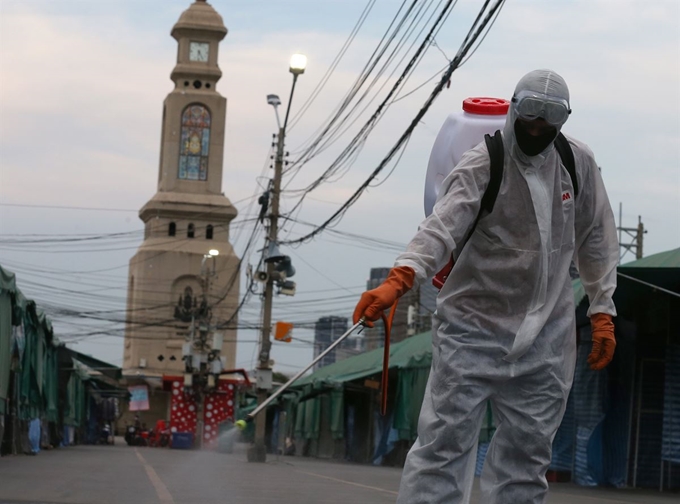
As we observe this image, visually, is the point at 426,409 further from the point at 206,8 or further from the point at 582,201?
the point at 206,8

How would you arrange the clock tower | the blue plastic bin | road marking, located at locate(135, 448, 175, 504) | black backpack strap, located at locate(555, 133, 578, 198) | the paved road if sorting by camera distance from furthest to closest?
the clock tower → the blue plastic bin → the paved road → road marking, located at locate(135, 448, 175, 504) → black backpack strap, located at locate(555, 133, 578, 198)

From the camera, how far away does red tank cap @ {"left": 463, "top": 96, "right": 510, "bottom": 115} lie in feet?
26.2

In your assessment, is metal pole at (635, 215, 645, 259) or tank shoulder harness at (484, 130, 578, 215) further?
metal pole at (635, 215, 645, 259)

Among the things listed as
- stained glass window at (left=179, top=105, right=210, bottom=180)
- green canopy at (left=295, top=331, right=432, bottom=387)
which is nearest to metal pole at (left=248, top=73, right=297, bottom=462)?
green canopy at (left=295, top=331, right=432, bottom=387)

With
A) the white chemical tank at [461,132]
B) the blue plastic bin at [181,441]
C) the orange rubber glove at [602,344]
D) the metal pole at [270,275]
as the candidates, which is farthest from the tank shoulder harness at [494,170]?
the blue plastic bin at [181,441]

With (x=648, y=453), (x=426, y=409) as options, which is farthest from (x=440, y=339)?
Result: (x=648, y=453)

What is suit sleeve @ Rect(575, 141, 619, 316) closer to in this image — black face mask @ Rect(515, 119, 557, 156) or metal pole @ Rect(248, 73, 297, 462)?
black face mask @ Rect(515, 119, 557, 156)

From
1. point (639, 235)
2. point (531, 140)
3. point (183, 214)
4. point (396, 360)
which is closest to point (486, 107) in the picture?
point (531, 140)

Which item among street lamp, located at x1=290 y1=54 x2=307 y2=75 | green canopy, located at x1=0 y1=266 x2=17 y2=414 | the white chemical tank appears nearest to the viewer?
the white chemical tank

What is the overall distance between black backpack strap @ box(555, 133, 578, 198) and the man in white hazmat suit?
0.21ft

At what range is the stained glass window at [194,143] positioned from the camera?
12238cm

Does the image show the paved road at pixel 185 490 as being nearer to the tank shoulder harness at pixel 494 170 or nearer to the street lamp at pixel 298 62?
the tank shoulder harness at pixel 494 170

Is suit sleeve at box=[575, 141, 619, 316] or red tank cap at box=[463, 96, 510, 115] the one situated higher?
red tank cap at box=[463, 96, 510, 115]

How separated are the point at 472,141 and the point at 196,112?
11672 centimetres
